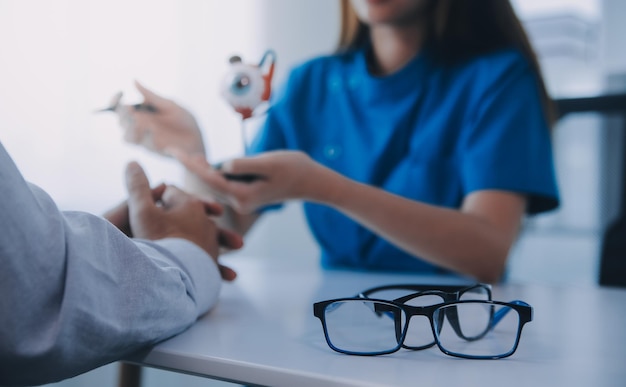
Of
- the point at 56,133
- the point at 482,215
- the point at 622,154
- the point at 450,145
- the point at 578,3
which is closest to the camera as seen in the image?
the point at 56,133

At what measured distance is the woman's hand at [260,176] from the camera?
61 cm

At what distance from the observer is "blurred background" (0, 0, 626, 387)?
0.43 metres

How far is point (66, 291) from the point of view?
0.30 metres

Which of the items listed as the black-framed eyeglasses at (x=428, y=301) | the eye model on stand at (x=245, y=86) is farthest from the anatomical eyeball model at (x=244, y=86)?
the black-framed eyeglasses at (x=428, y=301)

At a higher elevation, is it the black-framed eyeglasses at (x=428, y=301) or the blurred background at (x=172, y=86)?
the blurred background at (x=172, y=86)

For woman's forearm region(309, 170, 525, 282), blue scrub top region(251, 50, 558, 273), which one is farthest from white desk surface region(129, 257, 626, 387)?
blue scrub top region(251, 50, 558, 273)

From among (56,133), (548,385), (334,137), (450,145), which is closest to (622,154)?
(450,145)

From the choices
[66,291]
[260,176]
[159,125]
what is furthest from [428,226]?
[66,291]

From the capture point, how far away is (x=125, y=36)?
0.50m

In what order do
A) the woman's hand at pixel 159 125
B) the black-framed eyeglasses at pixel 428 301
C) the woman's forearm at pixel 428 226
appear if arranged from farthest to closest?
1. the woman's forearm at pixel 428 226
2. the woman's hand at pixel 159 125
3. the black-framed eyeglasses at pixel 428 301

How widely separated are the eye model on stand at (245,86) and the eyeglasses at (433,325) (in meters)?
0.27

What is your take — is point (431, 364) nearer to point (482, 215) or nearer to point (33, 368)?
point (33, 368)

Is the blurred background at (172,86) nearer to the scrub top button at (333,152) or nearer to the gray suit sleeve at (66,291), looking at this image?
the gray suit sleeve at (66,291)

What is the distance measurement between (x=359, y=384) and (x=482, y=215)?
0.46 m
